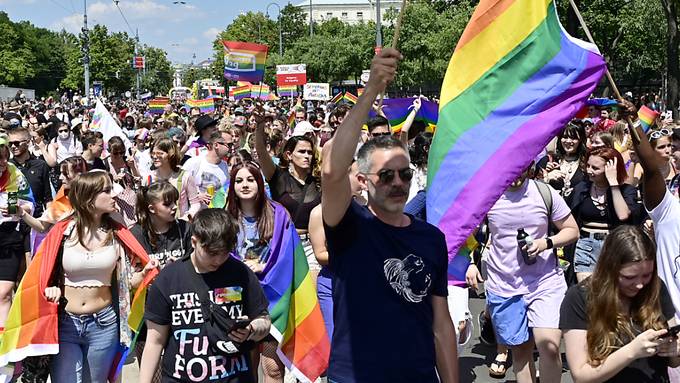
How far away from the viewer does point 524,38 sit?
4883mm

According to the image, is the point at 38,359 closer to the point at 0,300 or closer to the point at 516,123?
the point at 0,300

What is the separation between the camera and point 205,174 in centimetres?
833

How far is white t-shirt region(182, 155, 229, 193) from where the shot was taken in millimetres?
8234

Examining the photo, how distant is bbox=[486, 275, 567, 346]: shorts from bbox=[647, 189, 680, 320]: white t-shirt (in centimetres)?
136

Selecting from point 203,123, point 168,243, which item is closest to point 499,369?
point 168,243

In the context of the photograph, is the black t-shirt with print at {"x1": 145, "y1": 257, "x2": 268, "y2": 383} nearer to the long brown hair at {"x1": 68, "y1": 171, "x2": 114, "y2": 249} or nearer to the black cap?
the long brown hair at {"x1": 68, "y1": 171, "x2": 114, "y2": 249}

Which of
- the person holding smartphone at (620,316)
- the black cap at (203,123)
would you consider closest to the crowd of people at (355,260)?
the person holding smartphone at (620,316)

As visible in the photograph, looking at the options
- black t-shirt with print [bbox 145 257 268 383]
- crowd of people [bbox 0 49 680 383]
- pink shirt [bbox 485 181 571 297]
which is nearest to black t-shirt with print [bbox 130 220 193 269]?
crowd of people [bbox 0 49 680 383]

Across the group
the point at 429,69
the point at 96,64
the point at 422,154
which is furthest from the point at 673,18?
the point at 96,64

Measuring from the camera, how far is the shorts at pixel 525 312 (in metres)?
5.54

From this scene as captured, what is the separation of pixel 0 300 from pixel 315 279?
2698 mm

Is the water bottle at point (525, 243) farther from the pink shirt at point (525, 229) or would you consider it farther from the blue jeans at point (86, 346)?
the blue jeans at point (86, 346)

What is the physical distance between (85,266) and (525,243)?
2789 millimetres

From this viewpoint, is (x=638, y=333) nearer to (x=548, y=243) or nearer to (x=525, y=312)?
(x=548, y=243)
